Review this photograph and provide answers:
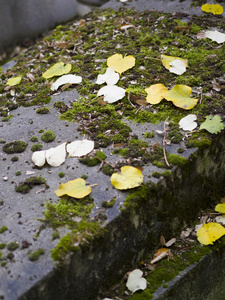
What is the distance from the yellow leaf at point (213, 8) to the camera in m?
2.91

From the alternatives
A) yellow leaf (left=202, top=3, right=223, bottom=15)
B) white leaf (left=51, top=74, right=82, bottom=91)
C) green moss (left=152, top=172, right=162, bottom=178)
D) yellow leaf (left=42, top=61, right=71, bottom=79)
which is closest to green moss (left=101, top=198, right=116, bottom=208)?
green moss (left=152, top=172, right=162, bottom=178)

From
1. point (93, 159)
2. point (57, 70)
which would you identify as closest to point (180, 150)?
point (93, 159)

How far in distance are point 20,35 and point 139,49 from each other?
1.68 meters

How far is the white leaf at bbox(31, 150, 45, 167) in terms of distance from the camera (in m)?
1.84

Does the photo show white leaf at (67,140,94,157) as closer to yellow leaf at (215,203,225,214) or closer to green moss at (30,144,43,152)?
green moss at (30,144,43,152)

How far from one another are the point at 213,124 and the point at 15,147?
1.05 meters

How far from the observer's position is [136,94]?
221cm

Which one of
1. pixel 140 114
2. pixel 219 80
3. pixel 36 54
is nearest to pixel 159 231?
pixel 140 114

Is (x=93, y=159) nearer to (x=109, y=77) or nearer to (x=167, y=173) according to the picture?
(x=167, y=173)

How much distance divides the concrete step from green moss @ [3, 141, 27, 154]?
0.03ft

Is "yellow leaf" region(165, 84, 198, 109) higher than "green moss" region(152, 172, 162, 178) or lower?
higher

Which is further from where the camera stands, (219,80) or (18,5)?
(18,5)

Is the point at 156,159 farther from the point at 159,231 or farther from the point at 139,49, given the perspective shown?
the point at 139,49

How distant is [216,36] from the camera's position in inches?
105
